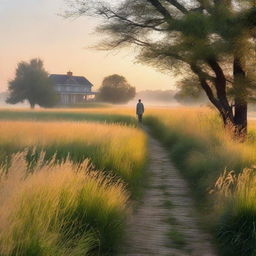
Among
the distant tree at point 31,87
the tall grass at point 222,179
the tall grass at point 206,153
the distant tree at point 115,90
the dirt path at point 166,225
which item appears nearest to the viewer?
the tall grass at point 222,179

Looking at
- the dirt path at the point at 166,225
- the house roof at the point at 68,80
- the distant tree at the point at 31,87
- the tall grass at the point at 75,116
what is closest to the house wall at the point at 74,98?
the house roof at the point at 68,80

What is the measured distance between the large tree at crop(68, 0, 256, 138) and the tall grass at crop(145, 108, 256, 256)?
5.28 ft

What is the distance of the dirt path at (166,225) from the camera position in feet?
20.9

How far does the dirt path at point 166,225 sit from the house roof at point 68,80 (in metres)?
81.3

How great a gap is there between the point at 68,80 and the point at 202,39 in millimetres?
77815

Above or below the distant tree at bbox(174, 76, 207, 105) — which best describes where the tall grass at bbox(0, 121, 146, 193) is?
below

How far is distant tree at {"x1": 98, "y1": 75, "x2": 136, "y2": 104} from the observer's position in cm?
9788

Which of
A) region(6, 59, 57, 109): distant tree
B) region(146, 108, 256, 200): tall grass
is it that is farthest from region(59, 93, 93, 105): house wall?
region(146, 108, 256, 200): tall grass

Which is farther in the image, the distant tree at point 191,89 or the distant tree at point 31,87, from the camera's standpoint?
the distant tree at point 31,87

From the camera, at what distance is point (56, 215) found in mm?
5043

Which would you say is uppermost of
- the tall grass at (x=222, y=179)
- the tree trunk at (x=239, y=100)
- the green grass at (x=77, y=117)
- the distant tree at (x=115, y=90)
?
the distant tree at (x=115, y=90)

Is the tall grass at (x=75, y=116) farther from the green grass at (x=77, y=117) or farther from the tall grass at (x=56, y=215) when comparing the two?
the tall grass at (x=56, y=215)

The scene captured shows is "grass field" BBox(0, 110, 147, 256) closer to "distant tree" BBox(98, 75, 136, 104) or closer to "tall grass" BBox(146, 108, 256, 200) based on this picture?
"tall grass" BBox(146, 108, 256, 200)

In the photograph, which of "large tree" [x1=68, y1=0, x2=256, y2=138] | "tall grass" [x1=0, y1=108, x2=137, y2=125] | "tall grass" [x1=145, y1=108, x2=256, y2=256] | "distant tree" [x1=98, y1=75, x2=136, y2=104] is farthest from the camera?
"distant tree" [x1=98, y1=75, x2=136, y2=104]
